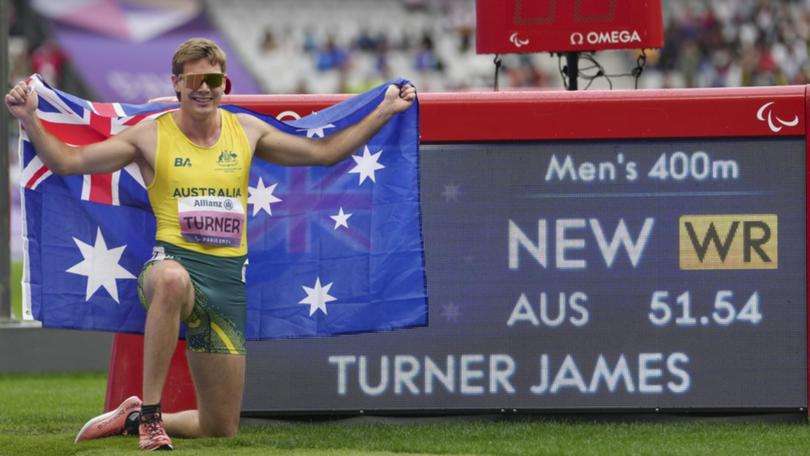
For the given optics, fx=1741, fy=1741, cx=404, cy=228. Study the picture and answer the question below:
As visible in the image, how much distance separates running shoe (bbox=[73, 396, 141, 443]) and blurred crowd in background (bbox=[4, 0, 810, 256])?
23.1m

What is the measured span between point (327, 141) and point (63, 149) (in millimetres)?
1053

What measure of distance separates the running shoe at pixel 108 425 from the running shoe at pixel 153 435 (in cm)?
45

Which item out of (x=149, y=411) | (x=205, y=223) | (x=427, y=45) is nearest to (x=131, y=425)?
(x=149, y=411)

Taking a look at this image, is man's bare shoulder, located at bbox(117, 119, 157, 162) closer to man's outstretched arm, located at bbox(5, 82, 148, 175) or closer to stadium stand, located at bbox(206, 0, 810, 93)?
man's outstretched arm, located at bbox(5, 82, 148, 175)

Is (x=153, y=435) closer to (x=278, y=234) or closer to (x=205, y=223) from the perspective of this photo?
(x=205, y=223)


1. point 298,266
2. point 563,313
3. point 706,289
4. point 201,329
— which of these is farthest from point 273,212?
point 706,289

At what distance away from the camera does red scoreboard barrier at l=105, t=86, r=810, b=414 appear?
7.14 metres

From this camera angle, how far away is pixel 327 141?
6934mm

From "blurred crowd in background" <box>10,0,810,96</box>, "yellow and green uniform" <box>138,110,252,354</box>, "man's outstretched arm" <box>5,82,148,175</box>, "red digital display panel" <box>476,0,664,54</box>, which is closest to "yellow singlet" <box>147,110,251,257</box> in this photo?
"yellow and green uniform" <box>138,110,252,354</box>

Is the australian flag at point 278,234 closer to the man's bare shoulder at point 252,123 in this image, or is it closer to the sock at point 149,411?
the man's bare shoulder at point 252,123

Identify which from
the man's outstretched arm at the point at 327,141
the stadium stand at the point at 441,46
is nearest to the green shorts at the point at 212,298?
the man's outstretched arm at the point at 327,141

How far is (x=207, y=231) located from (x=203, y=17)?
2728cm

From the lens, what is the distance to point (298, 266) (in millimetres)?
7121

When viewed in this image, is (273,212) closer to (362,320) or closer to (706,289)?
(362,320)
